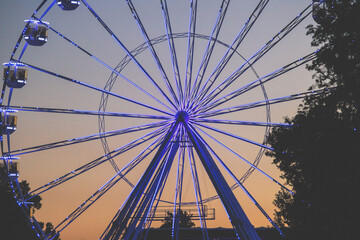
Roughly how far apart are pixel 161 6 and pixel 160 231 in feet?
65.4

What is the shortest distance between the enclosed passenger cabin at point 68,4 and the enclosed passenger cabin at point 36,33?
97 centimetres

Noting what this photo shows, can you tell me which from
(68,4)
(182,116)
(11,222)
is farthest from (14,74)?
(11,222)

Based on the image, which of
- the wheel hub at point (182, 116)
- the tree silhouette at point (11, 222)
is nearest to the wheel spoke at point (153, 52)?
the wheel hub at point (182, 116)

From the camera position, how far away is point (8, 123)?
20109mm

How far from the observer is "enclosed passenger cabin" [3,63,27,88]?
63.7 feet

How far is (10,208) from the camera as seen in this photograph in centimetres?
2697

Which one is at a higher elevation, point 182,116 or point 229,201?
point 182,116

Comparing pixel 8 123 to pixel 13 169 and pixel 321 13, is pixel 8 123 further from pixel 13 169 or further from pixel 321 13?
pixel 321 13

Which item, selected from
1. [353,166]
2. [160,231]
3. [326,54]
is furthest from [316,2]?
[160,231]

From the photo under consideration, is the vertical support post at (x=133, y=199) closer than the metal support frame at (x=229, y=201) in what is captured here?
No

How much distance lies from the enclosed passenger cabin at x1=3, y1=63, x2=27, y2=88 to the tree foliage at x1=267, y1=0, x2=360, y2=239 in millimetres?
9965

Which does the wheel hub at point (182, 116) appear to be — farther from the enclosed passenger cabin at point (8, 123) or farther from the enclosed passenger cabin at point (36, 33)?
the enclosed passenger cabin at point (8, 123)

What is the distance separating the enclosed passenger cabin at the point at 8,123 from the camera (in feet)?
65.4

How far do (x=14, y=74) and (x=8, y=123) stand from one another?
6.56 ft
